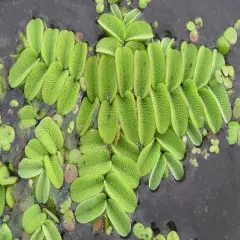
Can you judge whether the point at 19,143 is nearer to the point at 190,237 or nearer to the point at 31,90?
the point at 31,90

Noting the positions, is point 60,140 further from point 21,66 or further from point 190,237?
point 190,237

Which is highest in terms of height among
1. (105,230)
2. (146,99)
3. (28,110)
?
(146,99)

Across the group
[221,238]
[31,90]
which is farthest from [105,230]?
[31,90]

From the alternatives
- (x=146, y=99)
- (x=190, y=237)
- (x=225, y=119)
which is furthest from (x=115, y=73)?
(x=190, y=237)

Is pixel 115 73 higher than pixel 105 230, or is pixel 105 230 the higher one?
pixel 115 73

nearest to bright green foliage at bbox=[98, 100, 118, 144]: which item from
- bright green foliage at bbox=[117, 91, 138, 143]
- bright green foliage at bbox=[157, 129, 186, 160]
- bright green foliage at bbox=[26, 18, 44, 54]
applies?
bright green foliage at bbox=[117, 91, 138, 143]
